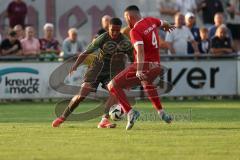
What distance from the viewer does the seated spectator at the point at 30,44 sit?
25306 mm

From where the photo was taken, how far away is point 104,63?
17.3 meters

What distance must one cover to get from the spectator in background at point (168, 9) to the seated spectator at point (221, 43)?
267 cm

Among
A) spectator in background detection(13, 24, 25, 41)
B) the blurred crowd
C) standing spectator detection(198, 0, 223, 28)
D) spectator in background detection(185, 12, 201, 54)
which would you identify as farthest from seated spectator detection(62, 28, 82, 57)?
standing spectator detection(198, 0, 223, 28)

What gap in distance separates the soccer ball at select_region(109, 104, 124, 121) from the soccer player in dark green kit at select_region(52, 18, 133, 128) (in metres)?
0.12

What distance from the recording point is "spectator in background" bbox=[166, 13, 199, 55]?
26.1 m

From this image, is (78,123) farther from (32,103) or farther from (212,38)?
(212,38)

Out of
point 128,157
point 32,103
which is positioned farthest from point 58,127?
point 32,103

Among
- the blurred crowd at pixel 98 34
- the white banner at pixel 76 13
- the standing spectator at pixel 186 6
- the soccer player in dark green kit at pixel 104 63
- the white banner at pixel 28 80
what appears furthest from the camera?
the standing spectator at pixel 186 6

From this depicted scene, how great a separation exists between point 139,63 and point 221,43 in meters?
10.6

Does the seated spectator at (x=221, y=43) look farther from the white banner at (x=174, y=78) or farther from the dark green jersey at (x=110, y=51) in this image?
the dark green jersey at (x=110, y=51)

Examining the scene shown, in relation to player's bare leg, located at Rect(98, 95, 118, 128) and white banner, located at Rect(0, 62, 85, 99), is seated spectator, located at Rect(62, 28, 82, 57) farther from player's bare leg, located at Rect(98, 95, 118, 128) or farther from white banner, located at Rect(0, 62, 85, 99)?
player's bare leg, located at Rect(98, 95, 118, 128)

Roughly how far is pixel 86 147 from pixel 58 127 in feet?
12.1

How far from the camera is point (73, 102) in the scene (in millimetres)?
17312

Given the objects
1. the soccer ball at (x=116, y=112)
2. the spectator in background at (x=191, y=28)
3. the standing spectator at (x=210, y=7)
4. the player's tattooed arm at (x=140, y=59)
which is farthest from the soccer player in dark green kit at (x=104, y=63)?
the standing spectator at (x=210, y=7)
